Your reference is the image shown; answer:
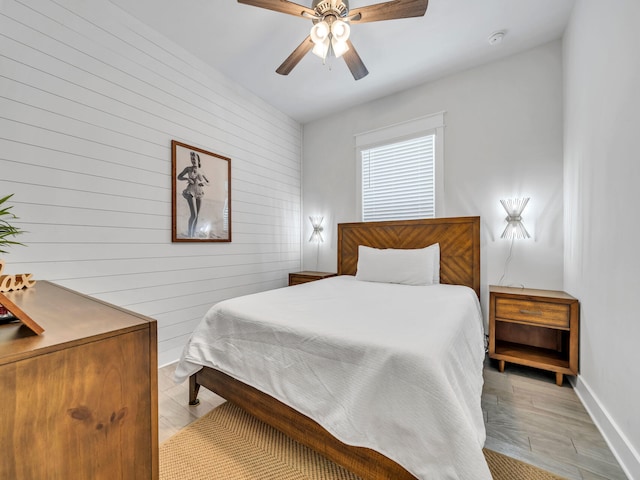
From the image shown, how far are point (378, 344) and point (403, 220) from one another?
2.42 metres

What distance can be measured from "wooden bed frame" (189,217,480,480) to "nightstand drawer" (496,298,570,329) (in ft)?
1.49

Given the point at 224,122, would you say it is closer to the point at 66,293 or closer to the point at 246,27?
the point at 246,27

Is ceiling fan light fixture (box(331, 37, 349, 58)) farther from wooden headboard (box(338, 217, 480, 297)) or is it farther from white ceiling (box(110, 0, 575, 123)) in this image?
wooden headboard (box(338, 217, 480, 297))

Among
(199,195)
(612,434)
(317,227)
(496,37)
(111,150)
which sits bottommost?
(612,434)

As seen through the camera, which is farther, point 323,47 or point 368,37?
point 368,37

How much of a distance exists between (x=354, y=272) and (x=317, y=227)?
94 centimetres

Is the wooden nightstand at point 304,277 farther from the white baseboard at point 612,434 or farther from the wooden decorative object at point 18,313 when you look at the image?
the wooden decorative object at point 18,313

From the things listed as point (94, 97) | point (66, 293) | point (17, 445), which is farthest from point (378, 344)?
point (94, 97)

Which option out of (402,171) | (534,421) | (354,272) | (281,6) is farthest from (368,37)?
(534,421)

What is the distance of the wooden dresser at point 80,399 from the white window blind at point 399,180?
315cm

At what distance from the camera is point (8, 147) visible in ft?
5.66

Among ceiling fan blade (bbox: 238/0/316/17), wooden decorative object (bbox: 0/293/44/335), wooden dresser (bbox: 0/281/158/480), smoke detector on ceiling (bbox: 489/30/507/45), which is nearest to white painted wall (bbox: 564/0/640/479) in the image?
smoke detector on ceiling (bbox: 489/30/507/45)

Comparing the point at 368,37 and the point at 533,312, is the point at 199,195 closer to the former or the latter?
the point at 368,37

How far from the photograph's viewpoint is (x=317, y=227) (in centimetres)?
416
